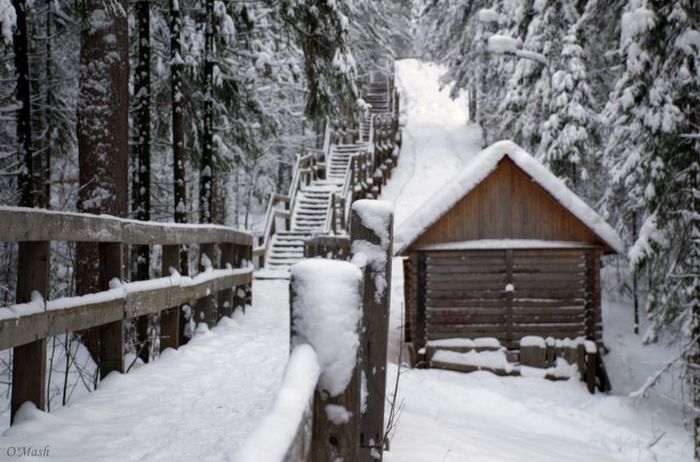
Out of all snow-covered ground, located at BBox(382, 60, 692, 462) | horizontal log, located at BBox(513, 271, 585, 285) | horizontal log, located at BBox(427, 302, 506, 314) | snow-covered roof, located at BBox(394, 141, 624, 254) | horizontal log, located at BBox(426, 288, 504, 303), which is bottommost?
snow-covered ground, located at BBox(382, 60, 692, 462)

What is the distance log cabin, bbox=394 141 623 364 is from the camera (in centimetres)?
1389

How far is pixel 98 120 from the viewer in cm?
600

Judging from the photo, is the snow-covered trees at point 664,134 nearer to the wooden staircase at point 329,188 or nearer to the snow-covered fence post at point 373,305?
the wooden staircase at point 329,188

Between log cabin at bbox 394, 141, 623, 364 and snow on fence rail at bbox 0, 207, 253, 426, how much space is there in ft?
24.8

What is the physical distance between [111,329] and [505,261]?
427 inches

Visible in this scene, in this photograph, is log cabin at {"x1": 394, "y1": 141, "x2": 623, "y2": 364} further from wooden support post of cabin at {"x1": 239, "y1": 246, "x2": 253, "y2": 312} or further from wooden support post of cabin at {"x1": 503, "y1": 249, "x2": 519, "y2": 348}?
wooden support post of cabin at {"x1": 239, "y1": 246, "x2": 253, "y2": 312}

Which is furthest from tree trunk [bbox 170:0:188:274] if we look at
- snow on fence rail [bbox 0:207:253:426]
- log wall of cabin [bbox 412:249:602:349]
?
log wall of cabin [bbox 412:249:602:349]

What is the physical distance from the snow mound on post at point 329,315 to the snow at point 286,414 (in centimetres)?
5

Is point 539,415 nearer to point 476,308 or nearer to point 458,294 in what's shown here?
point 476,308

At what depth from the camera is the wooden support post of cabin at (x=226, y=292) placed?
8.59 m

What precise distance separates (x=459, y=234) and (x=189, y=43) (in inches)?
273

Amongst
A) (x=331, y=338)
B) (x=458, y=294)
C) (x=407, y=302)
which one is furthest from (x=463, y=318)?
(x=331, y=338)

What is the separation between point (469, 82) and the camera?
31.4 metres

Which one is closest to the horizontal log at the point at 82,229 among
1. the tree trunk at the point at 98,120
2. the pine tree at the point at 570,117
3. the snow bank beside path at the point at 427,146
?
the tree trunk at the point at 98,120
